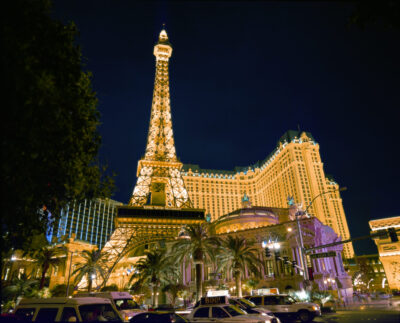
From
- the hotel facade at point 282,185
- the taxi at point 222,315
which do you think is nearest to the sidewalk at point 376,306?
the taxi at point 222,315

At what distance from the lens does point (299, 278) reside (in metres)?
53.2

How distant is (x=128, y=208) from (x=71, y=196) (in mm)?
48856

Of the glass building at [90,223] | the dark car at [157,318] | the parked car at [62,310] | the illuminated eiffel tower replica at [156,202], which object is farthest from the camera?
the glass building at [90,223]

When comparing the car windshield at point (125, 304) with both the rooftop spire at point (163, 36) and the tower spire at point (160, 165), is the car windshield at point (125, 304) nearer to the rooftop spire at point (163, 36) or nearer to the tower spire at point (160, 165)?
the tower spire at point (160, 165)

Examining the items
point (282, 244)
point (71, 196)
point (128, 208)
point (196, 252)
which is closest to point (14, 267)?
point (128, 208)

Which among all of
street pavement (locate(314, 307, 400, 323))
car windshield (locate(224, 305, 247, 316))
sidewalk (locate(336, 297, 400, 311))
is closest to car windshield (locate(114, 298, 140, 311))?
car windshield (locate(224, 305, 247, 316))

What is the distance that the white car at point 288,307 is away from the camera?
1877cm

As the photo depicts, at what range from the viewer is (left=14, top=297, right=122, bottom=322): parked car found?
29.2ft

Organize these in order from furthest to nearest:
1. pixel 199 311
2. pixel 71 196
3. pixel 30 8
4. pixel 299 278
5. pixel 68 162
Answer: pixel 299 278 < pixel 199 311 < pixel 71 196 < pixel 68 162 < pixel 30 8

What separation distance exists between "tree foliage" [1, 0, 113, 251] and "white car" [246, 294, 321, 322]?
16210mm

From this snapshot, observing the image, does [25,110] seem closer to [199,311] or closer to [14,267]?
[199,311]

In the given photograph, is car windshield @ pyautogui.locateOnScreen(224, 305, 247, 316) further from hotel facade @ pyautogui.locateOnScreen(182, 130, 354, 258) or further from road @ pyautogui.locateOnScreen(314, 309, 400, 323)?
hotel facade @ pyautogui.locateOnScreen(182, 130, 354, 258)

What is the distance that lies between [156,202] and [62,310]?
7256 cm

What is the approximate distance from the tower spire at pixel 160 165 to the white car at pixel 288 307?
4450cm
